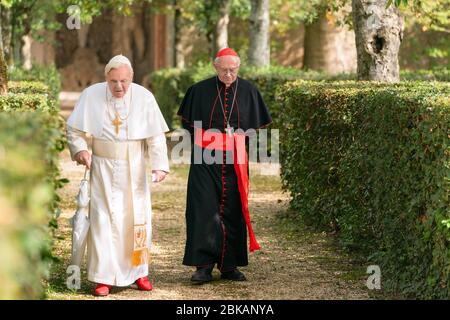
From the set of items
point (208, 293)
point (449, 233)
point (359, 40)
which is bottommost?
point (208, 293)

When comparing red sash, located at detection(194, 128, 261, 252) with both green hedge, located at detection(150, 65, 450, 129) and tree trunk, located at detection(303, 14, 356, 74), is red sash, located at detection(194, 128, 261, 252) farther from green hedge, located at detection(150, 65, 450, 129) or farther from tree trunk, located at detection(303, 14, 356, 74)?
tree trunk, located at detection(303, 14, 356, 74)

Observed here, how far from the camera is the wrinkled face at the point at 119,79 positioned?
8.54 meters

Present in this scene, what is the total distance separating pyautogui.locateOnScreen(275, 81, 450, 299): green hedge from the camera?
771cm

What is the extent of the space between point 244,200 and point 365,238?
1.31 meters

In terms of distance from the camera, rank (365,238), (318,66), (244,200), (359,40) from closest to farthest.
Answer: (244,200) → (365,238) → (359,40) → (318,66)

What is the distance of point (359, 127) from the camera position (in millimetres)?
9812

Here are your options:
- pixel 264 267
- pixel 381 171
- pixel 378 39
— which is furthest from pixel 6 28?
pixel 381 171

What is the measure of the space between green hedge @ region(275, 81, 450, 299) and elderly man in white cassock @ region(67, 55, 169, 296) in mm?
1792

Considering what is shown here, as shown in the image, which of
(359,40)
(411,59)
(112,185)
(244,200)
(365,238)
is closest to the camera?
(112,185)

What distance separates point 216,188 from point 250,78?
10.3 meters

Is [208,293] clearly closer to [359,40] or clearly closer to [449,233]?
[449,233]

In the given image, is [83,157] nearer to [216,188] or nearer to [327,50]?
[216,188]

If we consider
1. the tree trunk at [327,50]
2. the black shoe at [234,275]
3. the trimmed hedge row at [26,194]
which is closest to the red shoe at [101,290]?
the black shoe at [234,275]
